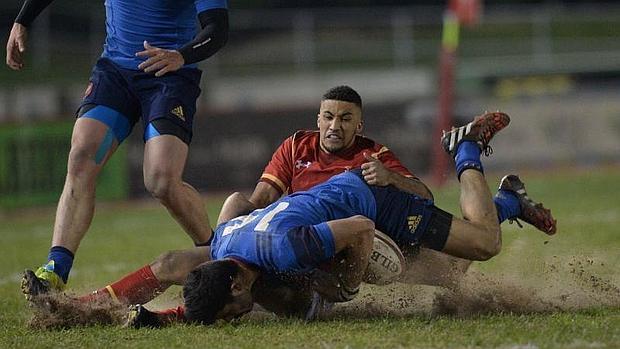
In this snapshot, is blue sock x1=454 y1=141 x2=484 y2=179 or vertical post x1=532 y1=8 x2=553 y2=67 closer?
blue sock x1=454 y1=141 x2=484 y2=179

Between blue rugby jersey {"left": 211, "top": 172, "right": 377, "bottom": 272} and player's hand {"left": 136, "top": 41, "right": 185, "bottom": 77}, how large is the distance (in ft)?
3.35

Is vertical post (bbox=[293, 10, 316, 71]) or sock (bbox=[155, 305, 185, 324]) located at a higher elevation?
vertical post (bbox=[293, 10, 316, 71])

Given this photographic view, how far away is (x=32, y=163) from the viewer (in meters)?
17.0

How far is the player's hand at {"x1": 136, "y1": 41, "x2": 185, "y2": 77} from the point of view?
6941 millimetres

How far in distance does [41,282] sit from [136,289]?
493mm

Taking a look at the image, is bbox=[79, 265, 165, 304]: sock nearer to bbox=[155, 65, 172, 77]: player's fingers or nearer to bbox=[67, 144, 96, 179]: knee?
bbox=[67, 144, 96, 179]: knee

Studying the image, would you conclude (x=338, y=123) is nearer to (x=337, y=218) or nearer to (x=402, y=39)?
(x=337, y=218)

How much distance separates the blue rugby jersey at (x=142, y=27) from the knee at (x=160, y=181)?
2.53ft

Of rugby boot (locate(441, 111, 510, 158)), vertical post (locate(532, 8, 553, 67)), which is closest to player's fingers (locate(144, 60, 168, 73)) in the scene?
rugby boot (locate(441, 111, 510, 158))

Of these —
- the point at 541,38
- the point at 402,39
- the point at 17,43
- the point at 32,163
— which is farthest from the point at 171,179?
the point at 541,38

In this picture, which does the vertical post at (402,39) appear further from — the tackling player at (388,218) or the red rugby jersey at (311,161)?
the tackling player at (388,218)

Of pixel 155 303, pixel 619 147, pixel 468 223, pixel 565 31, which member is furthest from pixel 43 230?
pixel 565 31

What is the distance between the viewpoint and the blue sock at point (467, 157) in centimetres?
699

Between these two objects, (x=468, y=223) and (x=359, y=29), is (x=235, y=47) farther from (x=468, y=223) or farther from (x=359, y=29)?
(x=468, y=223)
